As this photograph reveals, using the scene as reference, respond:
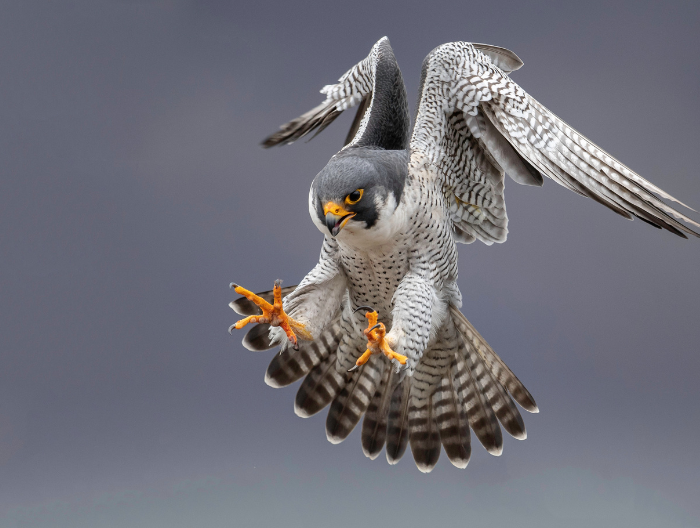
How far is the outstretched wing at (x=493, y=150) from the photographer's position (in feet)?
6.51

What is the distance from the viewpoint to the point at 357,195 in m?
1.92

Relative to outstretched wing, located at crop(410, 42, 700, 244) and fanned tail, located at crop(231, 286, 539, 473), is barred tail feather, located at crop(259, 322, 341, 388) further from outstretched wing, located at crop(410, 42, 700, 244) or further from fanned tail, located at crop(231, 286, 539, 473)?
outstretched wing, located at crop(410, 42, 700, 244)

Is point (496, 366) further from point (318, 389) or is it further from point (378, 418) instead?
point (318, 389)

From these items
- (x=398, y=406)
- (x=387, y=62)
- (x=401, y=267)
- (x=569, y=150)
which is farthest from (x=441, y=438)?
(x=387, y=62)

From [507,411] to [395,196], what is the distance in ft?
3.64

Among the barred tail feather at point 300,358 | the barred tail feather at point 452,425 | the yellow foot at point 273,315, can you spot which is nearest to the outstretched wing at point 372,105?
the yellow foot at point 273,315

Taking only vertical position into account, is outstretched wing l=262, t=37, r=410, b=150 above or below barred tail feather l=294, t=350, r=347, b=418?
above

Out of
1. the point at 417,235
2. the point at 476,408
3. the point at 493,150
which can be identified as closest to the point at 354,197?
the point at 417,235

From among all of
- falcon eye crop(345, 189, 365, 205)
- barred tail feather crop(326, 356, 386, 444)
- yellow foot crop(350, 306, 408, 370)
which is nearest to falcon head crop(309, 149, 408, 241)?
falcon eye crop(345, 189, 365, 205)

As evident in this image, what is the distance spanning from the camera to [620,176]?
78.7 inches

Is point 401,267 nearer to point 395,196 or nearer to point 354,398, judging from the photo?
point 395,196

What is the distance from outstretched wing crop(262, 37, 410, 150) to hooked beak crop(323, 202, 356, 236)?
0.51m

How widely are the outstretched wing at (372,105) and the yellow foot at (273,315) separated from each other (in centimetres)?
67

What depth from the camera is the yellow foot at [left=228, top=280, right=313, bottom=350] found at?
2.05 meters
